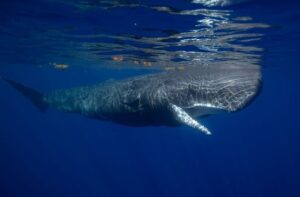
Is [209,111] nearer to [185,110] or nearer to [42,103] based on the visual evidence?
[185,110]

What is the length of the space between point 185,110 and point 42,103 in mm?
10479

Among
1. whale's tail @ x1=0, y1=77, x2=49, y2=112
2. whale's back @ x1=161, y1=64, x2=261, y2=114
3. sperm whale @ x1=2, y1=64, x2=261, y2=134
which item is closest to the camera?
whale's back @ x1=161, y1=64, x2=261, y2=114

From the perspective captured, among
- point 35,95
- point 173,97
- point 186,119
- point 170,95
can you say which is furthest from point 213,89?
point 35,95

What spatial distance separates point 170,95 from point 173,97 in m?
0.16

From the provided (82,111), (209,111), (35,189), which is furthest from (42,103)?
(35,189)

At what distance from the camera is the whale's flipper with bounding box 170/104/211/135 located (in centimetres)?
870

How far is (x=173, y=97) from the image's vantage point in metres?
10.5

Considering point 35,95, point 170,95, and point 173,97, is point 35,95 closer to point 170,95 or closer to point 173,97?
point 170,95

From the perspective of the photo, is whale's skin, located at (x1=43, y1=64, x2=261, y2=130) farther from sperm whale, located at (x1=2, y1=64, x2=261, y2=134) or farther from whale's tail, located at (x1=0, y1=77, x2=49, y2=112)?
whale's tail, located at (x1=0, y1=77, x2=49, y2=112)

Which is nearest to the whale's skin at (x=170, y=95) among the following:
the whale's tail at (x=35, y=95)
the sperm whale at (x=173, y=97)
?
the sperm whale at (x=173, y=97)

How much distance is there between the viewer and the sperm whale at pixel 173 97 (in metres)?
8.95

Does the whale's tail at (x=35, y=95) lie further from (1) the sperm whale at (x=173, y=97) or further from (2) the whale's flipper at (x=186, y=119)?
(2) the whale's flipper at (x=186, y=119)

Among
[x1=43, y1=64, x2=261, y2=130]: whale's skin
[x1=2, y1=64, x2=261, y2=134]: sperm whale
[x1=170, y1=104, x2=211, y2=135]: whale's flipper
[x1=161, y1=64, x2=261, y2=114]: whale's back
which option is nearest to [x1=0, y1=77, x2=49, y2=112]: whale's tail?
[x1=2, y1=64, x2=261, y2=134]: sperm whale

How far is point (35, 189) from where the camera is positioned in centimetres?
4678
